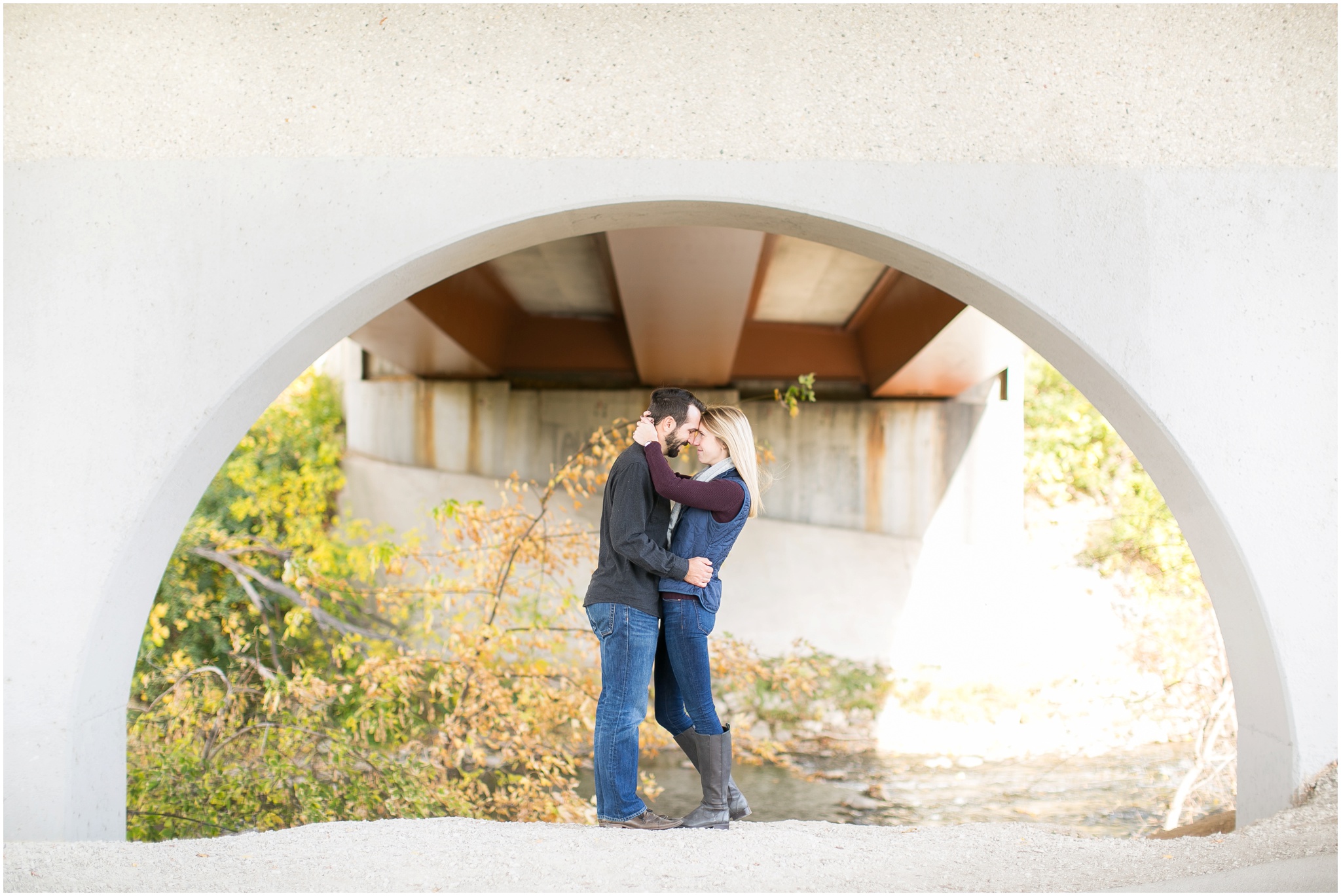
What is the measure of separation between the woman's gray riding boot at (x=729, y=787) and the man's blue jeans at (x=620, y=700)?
21 centimetres

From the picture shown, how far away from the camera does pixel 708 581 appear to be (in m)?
2.96

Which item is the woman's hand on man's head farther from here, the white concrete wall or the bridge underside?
the bridge underside

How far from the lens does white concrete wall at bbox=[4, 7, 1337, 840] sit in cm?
301

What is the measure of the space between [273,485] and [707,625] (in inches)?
322

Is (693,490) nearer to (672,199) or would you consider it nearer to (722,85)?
(672,199)

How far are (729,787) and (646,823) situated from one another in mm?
331

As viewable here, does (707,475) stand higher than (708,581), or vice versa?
(707,475)

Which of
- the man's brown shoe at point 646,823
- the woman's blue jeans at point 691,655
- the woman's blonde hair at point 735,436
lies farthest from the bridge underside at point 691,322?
the man's brown shoe at point 646,823

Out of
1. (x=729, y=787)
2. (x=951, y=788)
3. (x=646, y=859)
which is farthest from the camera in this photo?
(x=951, y=788)

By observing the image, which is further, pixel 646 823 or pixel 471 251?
pixel 471 251

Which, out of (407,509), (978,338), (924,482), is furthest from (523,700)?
(924,482)

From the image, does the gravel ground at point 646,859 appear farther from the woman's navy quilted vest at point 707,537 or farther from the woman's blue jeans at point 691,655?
the woman's navy quilted vest at point 707,537

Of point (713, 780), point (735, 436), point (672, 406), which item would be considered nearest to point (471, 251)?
point (672, 406)

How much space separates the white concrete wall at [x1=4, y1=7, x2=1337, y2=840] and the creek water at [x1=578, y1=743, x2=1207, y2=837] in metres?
4.24
